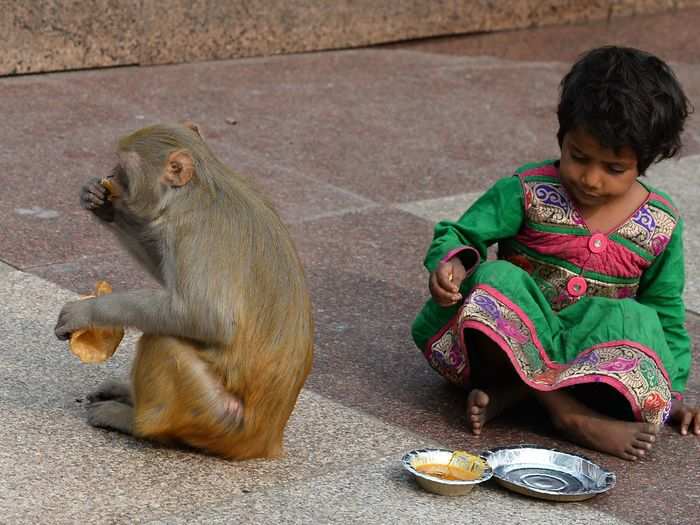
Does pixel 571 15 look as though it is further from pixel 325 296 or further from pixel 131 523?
pixel 131 523

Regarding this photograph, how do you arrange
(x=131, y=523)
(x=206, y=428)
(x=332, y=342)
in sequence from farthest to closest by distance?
(x=332, y=342)
(x=206, y=428)
(x=131, y=523)

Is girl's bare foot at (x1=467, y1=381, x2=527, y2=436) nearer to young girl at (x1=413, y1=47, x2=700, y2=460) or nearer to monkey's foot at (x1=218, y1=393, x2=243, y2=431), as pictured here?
young girl at (x1=413, y1=47, x2=700, y2=460)

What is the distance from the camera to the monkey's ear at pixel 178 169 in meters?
3.57

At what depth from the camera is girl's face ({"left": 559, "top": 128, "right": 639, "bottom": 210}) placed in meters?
4.11

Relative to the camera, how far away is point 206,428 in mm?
3580

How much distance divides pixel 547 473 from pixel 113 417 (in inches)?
51.6

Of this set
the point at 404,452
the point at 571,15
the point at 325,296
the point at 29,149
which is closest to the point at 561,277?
the point at 404,452

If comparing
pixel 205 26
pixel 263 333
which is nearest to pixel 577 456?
pixel 263 333

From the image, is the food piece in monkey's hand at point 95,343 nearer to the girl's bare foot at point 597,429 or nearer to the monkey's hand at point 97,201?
the monkey's hand at point 97,201

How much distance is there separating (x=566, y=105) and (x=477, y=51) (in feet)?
19.1

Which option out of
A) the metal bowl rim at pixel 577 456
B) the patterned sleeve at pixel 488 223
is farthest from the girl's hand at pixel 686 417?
the patterned sleeve at pixel 488 223

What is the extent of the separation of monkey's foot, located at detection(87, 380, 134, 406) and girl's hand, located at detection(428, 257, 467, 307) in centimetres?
101

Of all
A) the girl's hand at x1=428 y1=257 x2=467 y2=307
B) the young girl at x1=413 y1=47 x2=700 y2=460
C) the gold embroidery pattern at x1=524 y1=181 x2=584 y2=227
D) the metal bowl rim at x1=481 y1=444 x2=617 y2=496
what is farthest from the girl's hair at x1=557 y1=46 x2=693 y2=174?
the metal bowl rim at x1=481 y1=444 x2=617 y2=496

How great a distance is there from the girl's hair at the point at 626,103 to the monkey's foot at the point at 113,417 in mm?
1686
